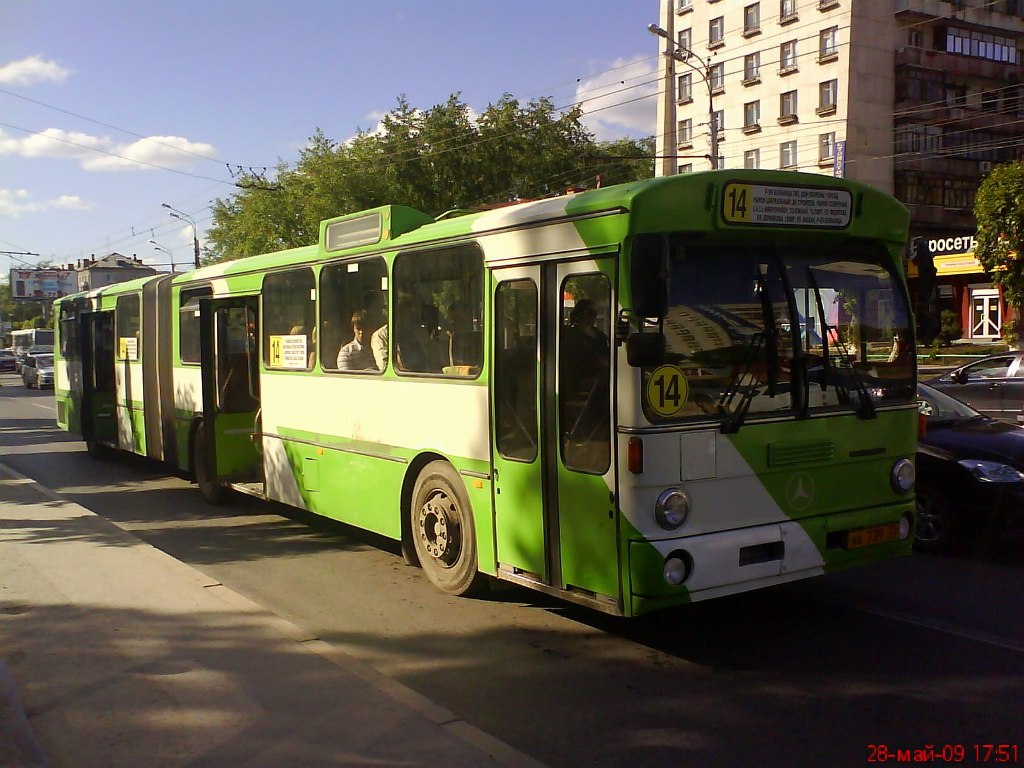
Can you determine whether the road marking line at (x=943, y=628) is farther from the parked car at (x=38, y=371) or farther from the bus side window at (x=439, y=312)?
the parked car at (x=38, y=371)

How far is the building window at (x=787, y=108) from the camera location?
50625 mm

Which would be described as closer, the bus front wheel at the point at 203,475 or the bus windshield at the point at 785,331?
the bus windshield at the point at 785,331

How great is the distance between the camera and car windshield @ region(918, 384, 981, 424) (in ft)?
30.1

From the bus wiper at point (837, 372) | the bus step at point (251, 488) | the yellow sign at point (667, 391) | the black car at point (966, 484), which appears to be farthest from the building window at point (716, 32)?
the yellow sign at point (667, 391)

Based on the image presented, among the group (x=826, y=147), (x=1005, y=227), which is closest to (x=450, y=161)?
(x=1005, y=227)

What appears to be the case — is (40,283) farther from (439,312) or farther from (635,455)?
(635,455)

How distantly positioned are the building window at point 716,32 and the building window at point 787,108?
5543 millimetres

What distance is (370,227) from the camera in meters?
8.39

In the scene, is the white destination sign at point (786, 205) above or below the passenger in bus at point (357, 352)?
above

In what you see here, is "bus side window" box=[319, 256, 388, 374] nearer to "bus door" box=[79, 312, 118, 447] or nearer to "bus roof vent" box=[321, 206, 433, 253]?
"bus roof vent" box=[321, 206, 433, 253]

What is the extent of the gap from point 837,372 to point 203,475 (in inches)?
331

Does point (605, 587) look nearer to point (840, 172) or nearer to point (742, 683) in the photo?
point (742, 683)

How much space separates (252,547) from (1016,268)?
30882 millimetres

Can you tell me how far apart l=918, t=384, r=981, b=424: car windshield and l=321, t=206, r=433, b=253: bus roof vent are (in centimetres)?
497
